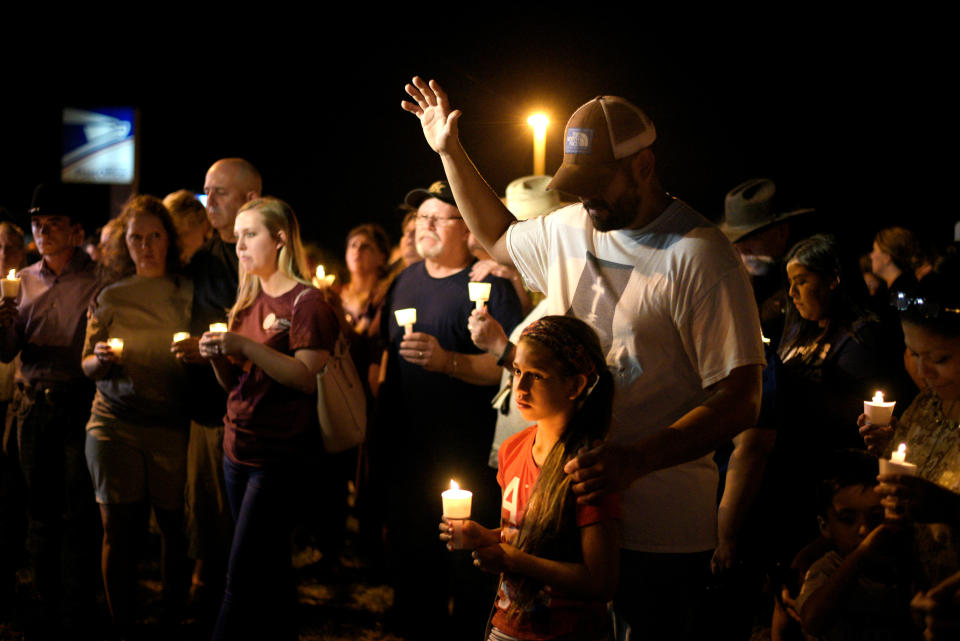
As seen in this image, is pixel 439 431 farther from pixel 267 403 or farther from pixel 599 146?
pixel 599 146

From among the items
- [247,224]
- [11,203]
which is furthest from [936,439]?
[11,203]

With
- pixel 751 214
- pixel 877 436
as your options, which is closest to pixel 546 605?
pixel 877 436

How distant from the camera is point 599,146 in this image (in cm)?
262

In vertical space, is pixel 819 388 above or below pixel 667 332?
below

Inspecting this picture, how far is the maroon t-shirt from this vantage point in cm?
439

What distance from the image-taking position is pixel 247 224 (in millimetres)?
4625

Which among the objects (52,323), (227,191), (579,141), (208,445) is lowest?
(208,445)

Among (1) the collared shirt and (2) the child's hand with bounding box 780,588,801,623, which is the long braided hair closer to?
(2) the child's hand with bounding box 780,588,801,623

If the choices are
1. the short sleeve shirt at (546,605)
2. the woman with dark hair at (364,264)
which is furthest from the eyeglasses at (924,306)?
the woman with dark hair at (364,264)

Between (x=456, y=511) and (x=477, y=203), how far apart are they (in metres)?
1.06

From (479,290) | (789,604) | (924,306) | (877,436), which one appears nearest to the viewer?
(924,306)

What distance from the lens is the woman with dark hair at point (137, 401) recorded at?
484 centimetres

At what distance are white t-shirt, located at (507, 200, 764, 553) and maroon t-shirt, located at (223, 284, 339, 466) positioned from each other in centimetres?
197

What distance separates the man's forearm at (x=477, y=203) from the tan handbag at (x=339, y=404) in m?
1.77
